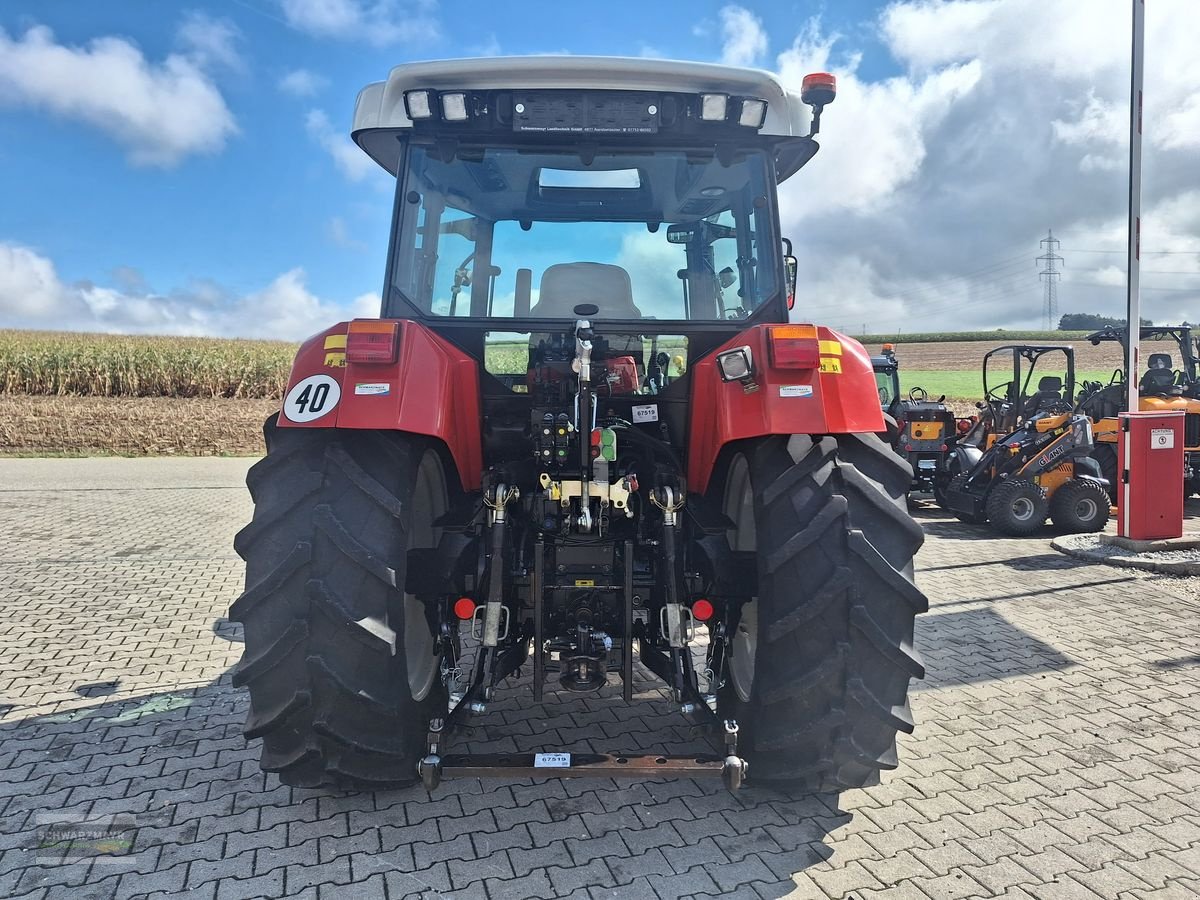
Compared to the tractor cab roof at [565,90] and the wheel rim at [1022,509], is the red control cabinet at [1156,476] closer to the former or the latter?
the wheel rim at [1022,509]

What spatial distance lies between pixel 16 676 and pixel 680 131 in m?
4.36

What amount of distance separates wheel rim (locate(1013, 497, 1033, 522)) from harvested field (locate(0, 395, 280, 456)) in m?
13.5

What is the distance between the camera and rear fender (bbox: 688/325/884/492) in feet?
9.07

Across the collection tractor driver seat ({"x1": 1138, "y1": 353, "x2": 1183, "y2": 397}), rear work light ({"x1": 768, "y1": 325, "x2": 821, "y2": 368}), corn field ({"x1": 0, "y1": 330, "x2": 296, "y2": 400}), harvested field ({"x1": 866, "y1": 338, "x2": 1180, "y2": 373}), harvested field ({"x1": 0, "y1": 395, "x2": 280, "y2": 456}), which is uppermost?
harvested field ({"x1": 866, "y1": 338, "x2": 1180, "y2": 373})

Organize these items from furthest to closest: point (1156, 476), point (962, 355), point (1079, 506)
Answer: point (962, 355) < point (1079, 506) < point (1156, 476)

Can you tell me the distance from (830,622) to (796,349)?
0.88 meters

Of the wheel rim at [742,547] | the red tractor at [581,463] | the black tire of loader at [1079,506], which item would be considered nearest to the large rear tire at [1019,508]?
the black tire of loader at [1079,506]

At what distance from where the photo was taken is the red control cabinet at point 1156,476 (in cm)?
771

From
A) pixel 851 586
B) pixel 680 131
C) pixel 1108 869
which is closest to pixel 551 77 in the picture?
pixel 680 131

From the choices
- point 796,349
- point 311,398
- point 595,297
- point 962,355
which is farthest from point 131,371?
point 962,355

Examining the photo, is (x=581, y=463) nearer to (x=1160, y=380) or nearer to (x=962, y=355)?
(x=1160, y=380)

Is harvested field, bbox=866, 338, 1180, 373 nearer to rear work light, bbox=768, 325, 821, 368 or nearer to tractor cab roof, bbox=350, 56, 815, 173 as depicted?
tractor cab roof, bbox=350, 56, 815, 173

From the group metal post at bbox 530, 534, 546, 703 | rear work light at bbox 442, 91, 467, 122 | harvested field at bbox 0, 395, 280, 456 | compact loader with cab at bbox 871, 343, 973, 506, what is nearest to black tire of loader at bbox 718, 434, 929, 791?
metal post at bbox 530, 534, 546, 703

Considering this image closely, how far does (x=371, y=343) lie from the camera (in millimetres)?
2756
